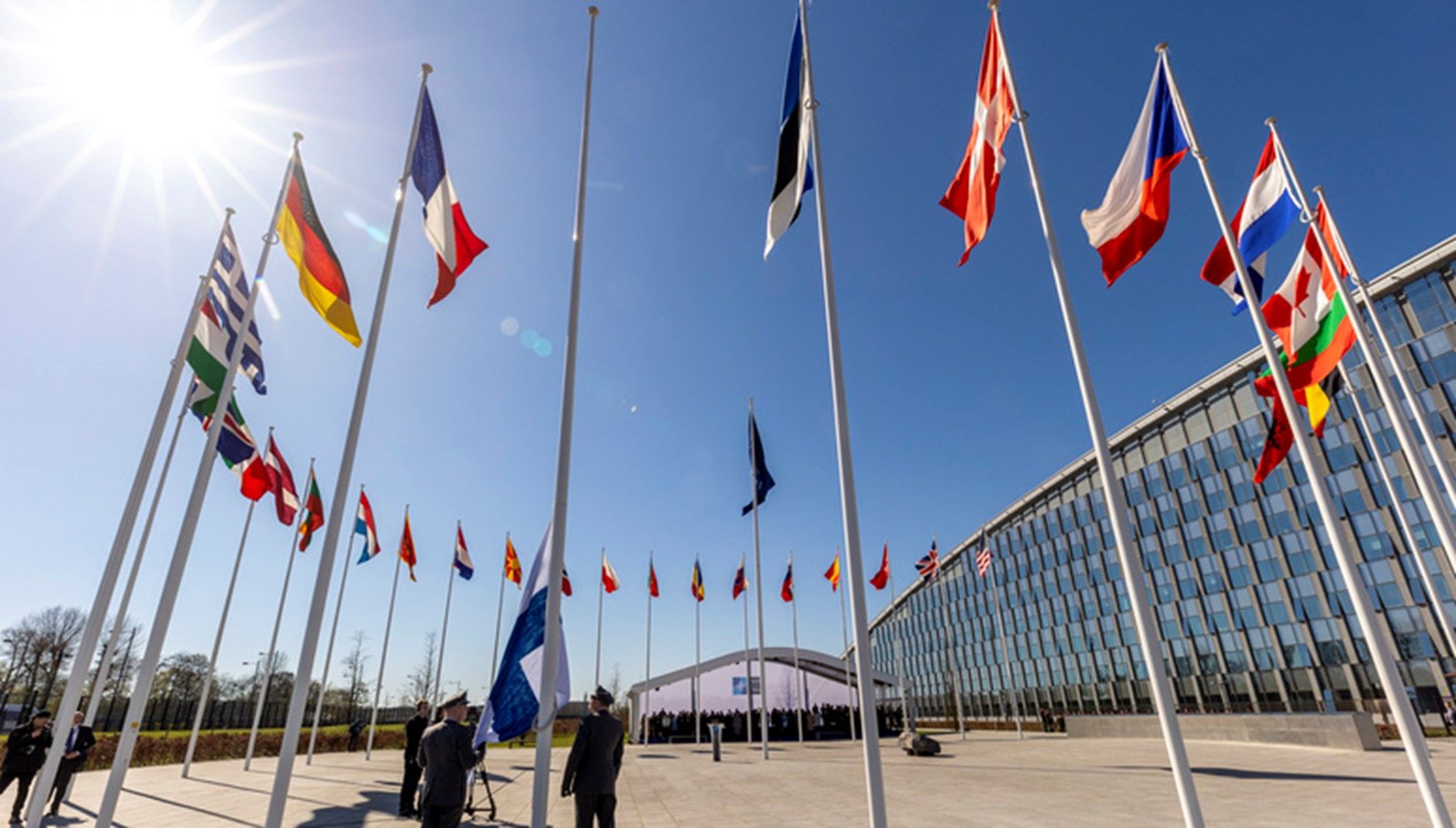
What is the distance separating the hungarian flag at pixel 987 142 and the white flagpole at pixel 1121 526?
18cm

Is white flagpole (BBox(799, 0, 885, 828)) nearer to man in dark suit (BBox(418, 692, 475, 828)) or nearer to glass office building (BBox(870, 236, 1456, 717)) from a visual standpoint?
man in dark suit (BBox(418, 692, 475, 828))

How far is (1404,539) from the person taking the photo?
43438mm

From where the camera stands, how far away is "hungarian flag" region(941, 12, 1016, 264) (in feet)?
26.4

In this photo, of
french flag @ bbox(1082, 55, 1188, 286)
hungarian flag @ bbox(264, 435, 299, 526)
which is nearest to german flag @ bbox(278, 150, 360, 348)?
hungarian flag @ bbox(264, 435, 299, 526)

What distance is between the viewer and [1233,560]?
5456 centimetres

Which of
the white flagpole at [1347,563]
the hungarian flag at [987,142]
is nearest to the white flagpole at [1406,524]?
the white flagpole at [1347,563]

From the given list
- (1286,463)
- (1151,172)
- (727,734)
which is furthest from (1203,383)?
(1151,172)

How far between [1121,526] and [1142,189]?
14.1ft

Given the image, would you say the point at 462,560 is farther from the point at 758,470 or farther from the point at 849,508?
the point at 849,508

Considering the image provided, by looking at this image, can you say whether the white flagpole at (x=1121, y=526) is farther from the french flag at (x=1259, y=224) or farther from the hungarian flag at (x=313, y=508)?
the hungarian flag at (x=313, y=508)

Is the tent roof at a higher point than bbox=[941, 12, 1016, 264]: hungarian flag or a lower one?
lower

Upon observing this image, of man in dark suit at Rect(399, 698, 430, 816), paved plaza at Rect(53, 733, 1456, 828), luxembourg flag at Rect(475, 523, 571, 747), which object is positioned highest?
luxembourg flag at Rect(475, 523, 571, 747)

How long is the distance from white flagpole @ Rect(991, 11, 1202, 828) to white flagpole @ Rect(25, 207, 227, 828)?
10326 millimetres

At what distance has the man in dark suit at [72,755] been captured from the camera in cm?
1145
